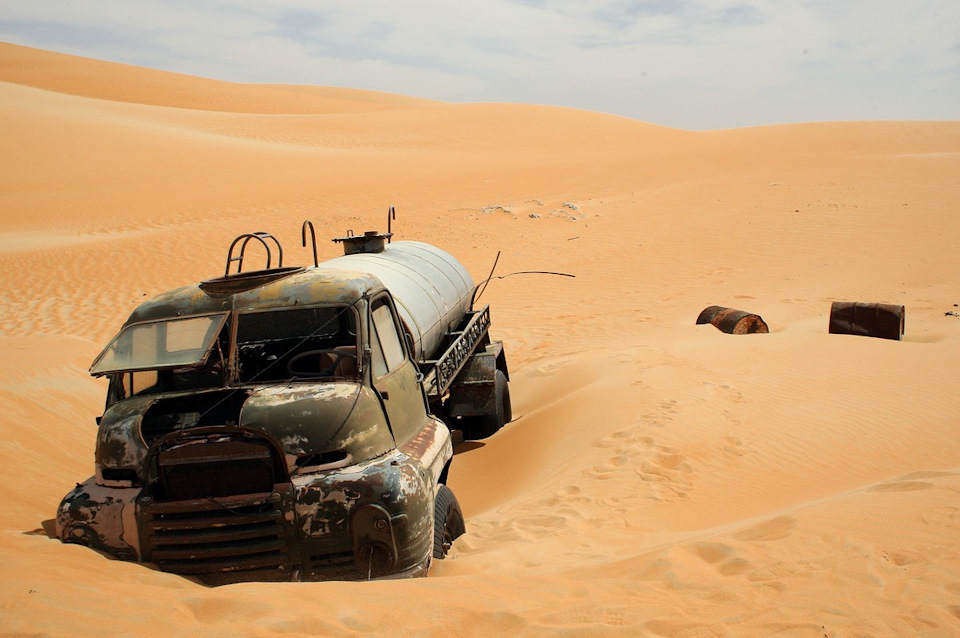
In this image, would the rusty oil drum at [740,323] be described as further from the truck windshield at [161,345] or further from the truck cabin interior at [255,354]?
the truck windshield at [161,345]

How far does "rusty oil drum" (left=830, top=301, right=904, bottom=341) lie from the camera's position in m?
11.5

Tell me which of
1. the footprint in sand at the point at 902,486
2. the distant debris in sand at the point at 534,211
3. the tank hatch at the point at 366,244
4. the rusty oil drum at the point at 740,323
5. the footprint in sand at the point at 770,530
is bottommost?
the footprint in sand at the point at 770,530

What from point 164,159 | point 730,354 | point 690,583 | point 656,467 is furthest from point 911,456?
point 164,159

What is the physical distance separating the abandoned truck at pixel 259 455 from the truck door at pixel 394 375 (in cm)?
2

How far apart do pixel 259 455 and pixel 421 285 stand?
12.9ft

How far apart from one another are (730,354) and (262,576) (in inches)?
311

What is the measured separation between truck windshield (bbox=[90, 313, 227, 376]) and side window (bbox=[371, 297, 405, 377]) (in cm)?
102

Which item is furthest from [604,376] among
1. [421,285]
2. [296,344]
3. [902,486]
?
[296,344]

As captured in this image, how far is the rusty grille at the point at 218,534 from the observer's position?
4.28 m

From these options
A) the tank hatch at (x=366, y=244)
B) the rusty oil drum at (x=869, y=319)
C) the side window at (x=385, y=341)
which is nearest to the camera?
the side window at (x=385, y=341)

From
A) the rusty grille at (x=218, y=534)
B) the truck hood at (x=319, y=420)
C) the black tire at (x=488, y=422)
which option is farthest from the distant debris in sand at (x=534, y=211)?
the rusty grille at (x=218, y=534)

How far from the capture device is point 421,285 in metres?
8.03

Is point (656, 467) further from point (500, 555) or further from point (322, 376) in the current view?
point (322, 376)

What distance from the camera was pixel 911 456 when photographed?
24.4 ft
